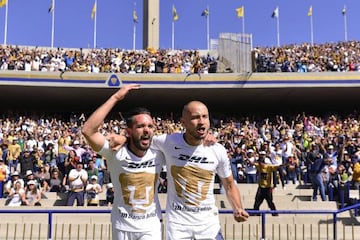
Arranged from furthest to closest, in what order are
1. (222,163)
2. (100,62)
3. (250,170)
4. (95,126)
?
(100,62), (250,170), (222,163), (95,126)

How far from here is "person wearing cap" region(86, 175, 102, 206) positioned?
1352 cm

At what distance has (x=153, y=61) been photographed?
105 feet

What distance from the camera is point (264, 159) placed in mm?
12969

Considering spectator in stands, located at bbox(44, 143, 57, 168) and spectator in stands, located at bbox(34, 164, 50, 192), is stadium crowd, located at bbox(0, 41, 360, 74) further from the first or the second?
spectator in stands, located at bbox(34, 164, 50, 192)

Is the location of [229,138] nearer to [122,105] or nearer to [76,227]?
[76,227]

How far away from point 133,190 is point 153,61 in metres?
27.8

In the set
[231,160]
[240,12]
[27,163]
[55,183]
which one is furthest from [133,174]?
[240,12]

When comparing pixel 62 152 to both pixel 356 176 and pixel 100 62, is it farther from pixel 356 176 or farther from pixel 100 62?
pixel 100 62

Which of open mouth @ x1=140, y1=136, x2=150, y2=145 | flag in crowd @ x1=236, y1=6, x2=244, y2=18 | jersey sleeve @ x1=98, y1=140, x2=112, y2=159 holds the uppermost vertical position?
flag in crowd @ x1=236, y1=6, x2=244, y2=18

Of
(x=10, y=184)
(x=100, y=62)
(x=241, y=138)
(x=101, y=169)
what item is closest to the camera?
(x=10, y=184)

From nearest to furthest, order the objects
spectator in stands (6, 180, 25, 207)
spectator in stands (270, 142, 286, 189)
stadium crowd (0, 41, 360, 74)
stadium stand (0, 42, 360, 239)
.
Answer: stadium stand (0, 42, 360, 239)
spectator in stands (6, 180, 25, 207)
spectator in stands (270, 142, 286, 189)
stadium crowd (0, 41, 360, 74)

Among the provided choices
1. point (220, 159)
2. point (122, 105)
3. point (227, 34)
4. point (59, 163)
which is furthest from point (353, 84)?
point (220, 159)

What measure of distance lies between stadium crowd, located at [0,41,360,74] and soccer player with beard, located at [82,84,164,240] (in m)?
25.2

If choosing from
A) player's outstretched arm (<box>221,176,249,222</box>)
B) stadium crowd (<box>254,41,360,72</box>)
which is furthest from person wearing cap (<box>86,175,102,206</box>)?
stadium crowd (<box>254,41,360,72</box>)
